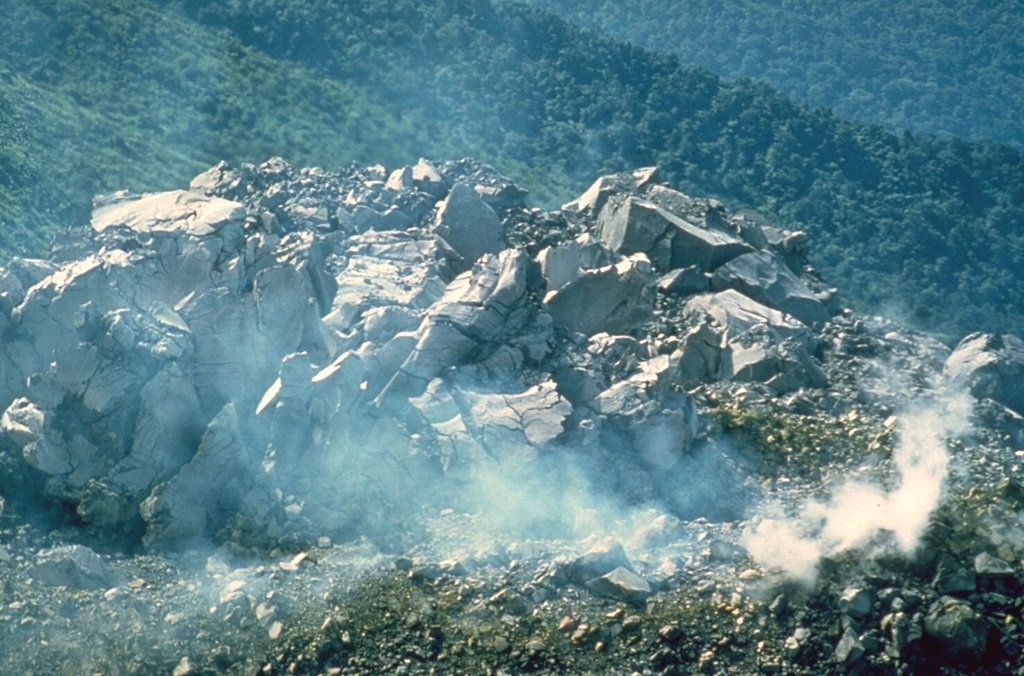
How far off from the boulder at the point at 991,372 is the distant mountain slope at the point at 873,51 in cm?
5057

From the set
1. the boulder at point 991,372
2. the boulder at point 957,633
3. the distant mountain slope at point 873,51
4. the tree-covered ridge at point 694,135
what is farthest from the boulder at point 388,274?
the distant mountain slope at point 873,51

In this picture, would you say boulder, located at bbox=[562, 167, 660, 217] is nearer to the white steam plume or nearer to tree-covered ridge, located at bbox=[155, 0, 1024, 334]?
the white steam plume

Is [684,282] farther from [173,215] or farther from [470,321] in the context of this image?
[173,215]

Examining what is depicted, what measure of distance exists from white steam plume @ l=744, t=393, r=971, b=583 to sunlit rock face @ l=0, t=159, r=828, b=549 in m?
1.90

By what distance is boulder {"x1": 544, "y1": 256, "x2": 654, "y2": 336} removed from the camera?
67.9 feet

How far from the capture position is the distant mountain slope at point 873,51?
235ft

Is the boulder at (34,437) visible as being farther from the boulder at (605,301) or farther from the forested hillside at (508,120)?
the forested hillside at (508,120)

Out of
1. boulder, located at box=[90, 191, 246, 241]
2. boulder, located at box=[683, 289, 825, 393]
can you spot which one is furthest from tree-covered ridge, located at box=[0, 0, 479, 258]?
boulder, located at box=[683, 289, 825, 393]

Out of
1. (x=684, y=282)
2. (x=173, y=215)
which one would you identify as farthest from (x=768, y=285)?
(x=173, y=215)

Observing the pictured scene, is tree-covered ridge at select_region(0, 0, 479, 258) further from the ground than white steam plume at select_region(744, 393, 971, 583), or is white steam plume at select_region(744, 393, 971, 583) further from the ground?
white steam plume at select_region(744, 393, 971, 583)

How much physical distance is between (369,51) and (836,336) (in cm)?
3297

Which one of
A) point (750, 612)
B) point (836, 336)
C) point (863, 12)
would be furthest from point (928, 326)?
point (863, 12)

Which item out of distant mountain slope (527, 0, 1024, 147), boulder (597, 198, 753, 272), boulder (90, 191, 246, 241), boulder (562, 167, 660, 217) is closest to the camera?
boulder (90, 191, 246, 241)

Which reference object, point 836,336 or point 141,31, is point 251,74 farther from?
point 836,336
